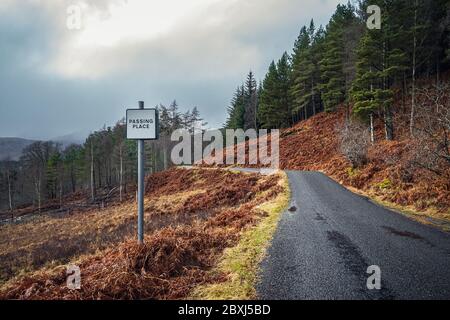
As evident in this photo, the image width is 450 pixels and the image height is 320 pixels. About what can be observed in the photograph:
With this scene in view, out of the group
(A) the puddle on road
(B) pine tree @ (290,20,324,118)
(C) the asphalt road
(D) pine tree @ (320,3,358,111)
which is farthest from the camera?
(B) pine tree @ (290,20,324,118)

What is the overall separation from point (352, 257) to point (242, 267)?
257cm

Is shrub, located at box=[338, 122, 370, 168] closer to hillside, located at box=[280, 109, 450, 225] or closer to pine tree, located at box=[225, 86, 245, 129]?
hillside, located at box=[280, 109, 450, 225]

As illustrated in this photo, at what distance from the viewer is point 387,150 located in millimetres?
19328

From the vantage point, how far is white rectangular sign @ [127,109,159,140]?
206 inches

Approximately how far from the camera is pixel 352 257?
5906 mm

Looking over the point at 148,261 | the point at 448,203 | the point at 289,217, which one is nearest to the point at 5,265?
the point at 148,261

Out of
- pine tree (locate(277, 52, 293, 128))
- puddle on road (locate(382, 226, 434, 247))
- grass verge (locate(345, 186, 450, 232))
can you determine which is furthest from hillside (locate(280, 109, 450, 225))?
pine tree (locate(277, 52, 293, 128))

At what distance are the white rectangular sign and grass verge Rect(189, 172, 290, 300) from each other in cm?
307

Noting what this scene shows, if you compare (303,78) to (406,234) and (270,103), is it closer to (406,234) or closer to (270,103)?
(270,103)

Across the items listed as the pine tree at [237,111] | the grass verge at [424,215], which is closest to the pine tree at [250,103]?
the pine tree at [237,111]

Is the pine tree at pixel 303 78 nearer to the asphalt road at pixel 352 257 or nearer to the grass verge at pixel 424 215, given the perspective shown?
the grass verge at pixel 424 215

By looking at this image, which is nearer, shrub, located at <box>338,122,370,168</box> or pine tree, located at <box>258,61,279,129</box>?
shrub, located at <box>338,122,370,168</box>

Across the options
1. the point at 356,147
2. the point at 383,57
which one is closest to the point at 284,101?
the point at 383,57
